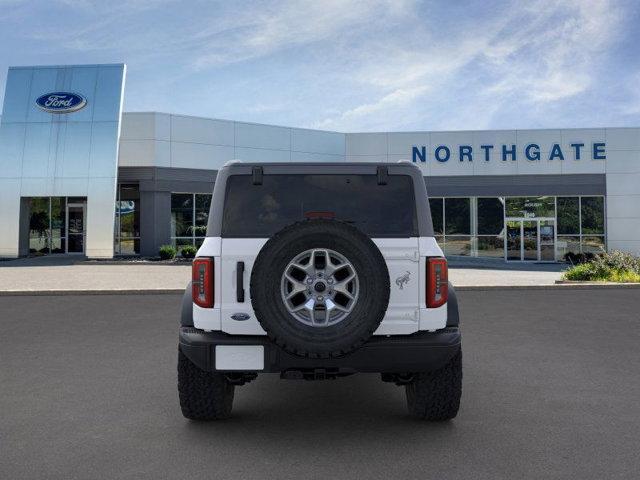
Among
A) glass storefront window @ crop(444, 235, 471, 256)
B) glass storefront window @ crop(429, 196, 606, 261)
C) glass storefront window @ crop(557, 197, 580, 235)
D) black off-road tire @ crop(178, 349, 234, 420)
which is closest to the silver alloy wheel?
black off-road tire @ crop(178, 349, 234, 420)

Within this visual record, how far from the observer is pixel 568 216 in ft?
105

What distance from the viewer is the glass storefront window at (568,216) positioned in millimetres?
31844

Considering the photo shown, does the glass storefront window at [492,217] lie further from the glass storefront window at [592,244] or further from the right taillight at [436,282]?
the right taillight at [436,282]

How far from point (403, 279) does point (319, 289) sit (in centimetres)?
63

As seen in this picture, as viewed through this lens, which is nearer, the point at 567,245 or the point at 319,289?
the point at 319,289

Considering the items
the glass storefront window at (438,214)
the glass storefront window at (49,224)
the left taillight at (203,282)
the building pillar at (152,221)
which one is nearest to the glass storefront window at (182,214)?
the building pillar at (152,221)

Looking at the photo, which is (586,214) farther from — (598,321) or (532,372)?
(532,372)

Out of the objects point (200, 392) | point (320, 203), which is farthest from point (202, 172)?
point (320, 203)

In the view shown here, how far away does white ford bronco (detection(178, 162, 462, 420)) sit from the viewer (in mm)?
3896

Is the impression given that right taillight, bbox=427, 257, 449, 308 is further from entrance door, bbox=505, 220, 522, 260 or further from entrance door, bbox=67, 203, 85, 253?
entrance door, bbox=67, 203, 85, 253

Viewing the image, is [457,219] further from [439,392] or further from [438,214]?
[439,392]

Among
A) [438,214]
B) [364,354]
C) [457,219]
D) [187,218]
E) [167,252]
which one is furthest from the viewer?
[438,214]

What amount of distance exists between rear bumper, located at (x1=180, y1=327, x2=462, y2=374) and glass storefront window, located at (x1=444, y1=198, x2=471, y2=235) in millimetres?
28774

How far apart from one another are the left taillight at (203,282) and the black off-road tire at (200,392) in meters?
0.53
